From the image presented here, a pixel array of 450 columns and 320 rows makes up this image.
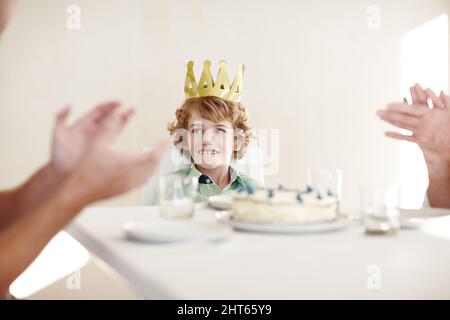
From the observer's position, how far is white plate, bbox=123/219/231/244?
0.93m

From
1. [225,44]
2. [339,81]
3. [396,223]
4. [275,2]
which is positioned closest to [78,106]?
[225,44]

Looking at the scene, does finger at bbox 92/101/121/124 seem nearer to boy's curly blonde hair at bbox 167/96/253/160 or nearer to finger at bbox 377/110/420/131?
finger at bbox 377/110/420/131

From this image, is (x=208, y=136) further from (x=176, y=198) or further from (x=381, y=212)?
(x=381, y=212)

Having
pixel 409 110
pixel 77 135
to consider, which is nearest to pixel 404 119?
pixel 409 110

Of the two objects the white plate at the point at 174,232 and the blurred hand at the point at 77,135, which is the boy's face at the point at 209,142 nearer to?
the white plate at the point at 174,232

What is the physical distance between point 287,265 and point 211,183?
1.41 metres

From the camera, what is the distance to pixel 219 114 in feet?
7.28

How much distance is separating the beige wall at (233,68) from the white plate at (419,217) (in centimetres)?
176

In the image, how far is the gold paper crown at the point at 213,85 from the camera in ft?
7.36

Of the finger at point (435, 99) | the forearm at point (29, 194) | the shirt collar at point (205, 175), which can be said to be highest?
the finger at point (435, 99)

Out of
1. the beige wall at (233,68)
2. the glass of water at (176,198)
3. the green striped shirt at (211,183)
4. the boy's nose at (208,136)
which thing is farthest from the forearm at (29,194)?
the beige wall at (233,68)

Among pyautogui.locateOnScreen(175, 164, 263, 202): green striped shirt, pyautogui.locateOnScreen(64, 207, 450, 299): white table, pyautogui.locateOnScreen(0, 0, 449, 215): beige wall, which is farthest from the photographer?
pyautogui.locateOnScreen(0, 0, 449, 215): beige wall

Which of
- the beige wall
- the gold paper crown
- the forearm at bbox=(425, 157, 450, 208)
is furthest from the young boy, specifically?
the forearm at bbox=(425, 157, 450, 208)

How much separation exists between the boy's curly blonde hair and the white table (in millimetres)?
1172
